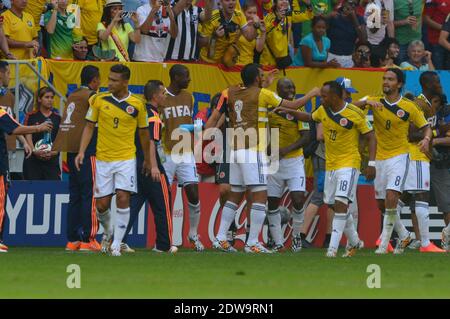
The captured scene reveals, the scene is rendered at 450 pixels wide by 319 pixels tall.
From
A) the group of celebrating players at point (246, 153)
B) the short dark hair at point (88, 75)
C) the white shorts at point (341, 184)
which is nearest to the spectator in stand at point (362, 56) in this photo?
the group of celebrating players at point (246, 153)

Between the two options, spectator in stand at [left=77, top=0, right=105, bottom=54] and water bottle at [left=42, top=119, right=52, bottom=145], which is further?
spectator in stand at [left=77, top=0, right=105, bottom=54]

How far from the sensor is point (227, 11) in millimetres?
21406

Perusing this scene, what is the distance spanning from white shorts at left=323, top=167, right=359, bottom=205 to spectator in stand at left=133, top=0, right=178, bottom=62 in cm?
547

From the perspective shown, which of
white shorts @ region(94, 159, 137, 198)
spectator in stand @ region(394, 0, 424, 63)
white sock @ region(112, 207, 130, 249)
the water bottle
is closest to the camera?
white shorts @ region(94, 159, 137, 198)

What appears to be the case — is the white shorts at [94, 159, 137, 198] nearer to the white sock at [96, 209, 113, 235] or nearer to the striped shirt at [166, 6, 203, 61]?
the white sock at [96, 209, 113, 235]

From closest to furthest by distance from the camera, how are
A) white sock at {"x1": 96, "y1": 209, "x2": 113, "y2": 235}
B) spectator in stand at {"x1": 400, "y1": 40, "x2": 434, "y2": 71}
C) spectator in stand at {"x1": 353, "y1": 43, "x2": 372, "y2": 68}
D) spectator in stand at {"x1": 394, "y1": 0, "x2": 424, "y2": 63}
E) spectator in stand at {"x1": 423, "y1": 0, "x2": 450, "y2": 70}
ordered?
white sock at {"x1": 96, "y1": 209, "x2": 113, "y2": 235}
spectator in stand at {"x1": 353, "y1": 43, "x2": 372, "y2": 68}
spectator in stand at {"x1": 400, "y1": 40, "x2": 434, "y2": 71}
spectator in stand at {"x1": 394, "y1": 0, "x2": 424, "y2": 63}
spectator in stand at {"x1": 423, "y1": 0, "x2": 450, "y2": 70}

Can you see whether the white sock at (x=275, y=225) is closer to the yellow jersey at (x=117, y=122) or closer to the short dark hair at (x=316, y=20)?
the yellow jersey at (x=117, y=122)

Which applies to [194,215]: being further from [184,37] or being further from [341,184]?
[184,37]

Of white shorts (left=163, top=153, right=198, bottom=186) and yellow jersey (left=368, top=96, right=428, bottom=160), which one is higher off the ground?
yellow jersey (left=368, top=96, right=428, bottom=160)

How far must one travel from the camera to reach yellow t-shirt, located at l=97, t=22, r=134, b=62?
68.8ft

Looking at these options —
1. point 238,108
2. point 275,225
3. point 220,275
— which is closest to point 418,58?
point 275,225

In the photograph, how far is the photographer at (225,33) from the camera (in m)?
21.3

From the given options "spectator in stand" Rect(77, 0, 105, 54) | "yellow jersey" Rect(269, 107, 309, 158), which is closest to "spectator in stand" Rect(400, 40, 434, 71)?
"yellow jersey" Rect(269, 107, 309, 158)

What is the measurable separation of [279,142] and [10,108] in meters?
4.02
